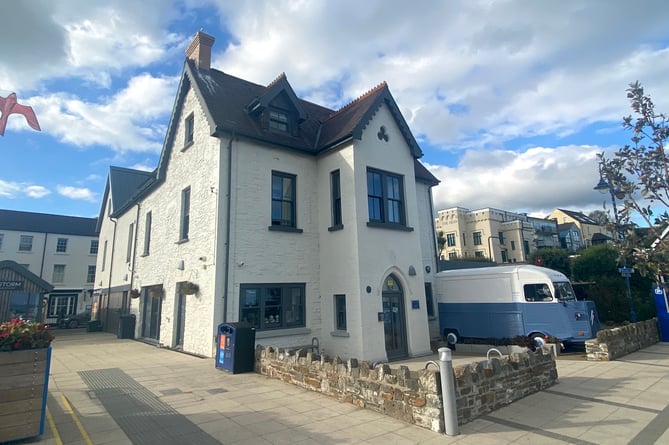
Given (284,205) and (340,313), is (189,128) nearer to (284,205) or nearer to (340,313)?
(284,205)

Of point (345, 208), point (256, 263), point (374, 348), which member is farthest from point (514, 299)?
point (256, 263)

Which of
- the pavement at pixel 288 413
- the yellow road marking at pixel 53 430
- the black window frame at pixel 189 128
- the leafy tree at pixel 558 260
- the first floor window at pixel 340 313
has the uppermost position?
the black window frame at pixel 189 128

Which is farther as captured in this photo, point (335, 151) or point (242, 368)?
point (335, 151)

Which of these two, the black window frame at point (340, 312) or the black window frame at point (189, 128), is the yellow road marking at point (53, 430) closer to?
the black window frame at point (340, 312)

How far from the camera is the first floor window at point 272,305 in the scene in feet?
40.1

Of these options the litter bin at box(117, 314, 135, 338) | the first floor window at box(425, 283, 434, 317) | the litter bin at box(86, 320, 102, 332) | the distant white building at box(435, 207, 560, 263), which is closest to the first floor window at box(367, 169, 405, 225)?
the first floor window at box(425, 283, 434, 317)

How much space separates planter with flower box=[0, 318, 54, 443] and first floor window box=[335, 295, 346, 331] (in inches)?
344

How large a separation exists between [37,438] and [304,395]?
14.4 feet

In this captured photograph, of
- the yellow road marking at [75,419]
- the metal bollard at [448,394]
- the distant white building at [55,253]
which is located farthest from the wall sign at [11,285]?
the distant white building at [55,253]

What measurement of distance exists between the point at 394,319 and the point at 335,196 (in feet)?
16.5

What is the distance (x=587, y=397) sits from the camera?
7539 millimetres

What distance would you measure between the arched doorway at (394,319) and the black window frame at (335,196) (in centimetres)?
282

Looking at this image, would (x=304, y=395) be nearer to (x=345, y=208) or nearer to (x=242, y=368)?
(x=242, y=368)

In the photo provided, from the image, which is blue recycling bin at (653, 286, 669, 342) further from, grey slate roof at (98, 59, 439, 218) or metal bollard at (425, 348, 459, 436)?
metal bollard at (425, 348, 459, 436)
